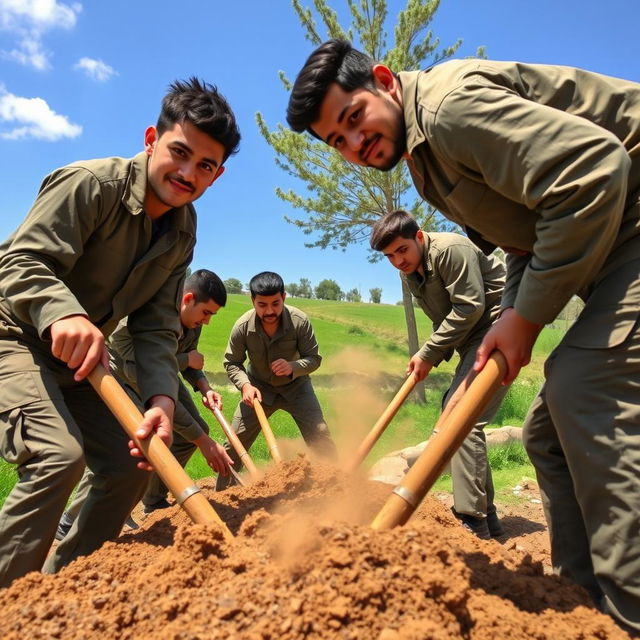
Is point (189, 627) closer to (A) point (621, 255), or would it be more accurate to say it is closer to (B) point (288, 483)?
(A) point (621, 255)

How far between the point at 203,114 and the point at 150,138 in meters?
0.38

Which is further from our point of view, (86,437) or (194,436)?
(194,436)

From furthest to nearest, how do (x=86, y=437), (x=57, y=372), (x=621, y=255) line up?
(x=86, y=437), (x=57, y=372), (x=621, y=255)

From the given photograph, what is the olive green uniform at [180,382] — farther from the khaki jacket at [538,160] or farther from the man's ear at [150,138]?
the khaki jacket at [538,160]

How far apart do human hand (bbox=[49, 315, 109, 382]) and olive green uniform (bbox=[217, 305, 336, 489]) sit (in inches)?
135

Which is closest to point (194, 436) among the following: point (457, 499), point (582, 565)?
point (457, 499)

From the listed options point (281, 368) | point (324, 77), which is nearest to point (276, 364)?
point (281, 368)

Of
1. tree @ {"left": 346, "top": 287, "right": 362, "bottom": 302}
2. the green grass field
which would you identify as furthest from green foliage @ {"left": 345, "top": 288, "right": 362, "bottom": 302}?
the green grass field

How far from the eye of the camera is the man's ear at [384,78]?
2049 mm

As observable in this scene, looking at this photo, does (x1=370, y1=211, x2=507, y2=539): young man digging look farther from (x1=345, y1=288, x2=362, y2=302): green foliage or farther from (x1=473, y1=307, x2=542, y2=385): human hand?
(x1=345, y1=288, x2=362, y2=302): green foliage

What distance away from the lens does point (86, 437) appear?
2627mm

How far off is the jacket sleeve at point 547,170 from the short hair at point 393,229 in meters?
2.52

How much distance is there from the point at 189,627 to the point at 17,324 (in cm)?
169

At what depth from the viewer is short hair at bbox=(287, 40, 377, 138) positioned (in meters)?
2.04
